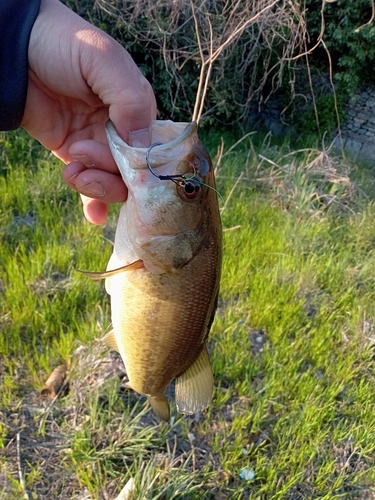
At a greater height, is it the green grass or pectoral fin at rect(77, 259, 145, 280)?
pectoral fin at rect(77, 259, 145, 280)

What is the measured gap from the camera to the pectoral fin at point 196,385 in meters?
1.53

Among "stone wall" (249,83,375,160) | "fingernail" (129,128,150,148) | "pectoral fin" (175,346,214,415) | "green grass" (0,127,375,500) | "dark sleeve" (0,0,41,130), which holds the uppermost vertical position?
"dark sleeve" (0,0,41,130)

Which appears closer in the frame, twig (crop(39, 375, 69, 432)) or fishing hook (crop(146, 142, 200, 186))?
fishing hook (crop(146, 142, 200, 186))

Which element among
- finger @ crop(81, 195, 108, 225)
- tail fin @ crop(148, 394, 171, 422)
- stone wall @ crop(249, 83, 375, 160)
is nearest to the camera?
tail fin @ crop(148, 394, 171, 422)

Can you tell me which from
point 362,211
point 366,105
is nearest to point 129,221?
point 362,211

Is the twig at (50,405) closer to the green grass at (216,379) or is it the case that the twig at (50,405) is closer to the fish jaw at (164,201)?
the green grass at (216,379)

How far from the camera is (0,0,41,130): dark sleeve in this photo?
1.41 meters

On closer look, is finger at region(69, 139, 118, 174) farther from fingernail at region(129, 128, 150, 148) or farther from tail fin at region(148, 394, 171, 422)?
tail fin at region(148, 394, 171, 422)

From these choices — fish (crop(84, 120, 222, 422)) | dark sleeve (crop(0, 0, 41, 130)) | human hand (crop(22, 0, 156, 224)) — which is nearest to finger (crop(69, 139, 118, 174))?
human hand (crop(22, 0, 156, 224))

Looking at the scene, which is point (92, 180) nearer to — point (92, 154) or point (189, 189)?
point (92, 154)

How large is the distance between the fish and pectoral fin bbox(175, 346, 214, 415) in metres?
0.06

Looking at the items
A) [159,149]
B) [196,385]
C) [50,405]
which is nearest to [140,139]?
[159,149]

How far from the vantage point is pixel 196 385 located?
1.55 meters

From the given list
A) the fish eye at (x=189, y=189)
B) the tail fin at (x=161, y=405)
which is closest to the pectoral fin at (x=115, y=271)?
the fish eye at (x=189, y=189)
